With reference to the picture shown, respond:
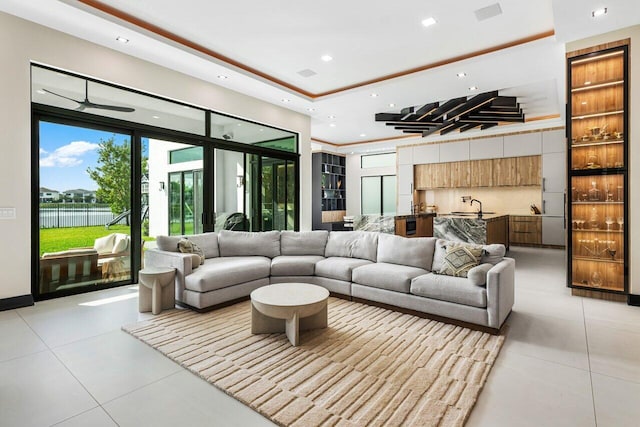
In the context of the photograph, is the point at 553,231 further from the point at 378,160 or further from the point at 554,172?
the point at 378,160

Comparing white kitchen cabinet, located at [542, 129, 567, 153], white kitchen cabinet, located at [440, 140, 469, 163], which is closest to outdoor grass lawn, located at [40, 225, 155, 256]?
white kitchen cabinet, located at [440, 140, 469, 163]

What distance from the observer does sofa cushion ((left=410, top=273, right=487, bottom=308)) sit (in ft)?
10.2

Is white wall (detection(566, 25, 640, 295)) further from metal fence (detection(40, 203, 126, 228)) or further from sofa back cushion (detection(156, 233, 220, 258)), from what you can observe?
metal fence (detection(40, 203, 126, 228))

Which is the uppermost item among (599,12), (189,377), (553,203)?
(599,12)

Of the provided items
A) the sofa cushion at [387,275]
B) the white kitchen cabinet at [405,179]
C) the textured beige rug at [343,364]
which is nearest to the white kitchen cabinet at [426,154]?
the white kitchen cabinet at [405,179]

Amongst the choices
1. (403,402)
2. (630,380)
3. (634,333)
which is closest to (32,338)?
(403,402)

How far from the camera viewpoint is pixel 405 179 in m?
10.5

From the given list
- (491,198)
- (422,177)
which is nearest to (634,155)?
(491,198)

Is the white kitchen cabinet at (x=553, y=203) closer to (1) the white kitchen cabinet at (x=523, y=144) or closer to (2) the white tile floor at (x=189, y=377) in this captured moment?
(1) the white kitchen cabinet at (x=523, y=144)

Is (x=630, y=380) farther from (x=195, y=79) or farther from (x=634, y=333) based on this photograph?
(x=195, y=79)

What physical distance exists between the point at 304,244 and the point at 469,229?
3.34 m

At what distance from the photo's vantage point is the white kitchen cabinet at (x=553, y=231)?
26.7ft

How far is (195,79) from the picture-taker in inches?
217

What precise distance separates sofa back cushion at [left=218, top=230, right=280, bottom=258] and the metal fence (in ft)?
4.93
